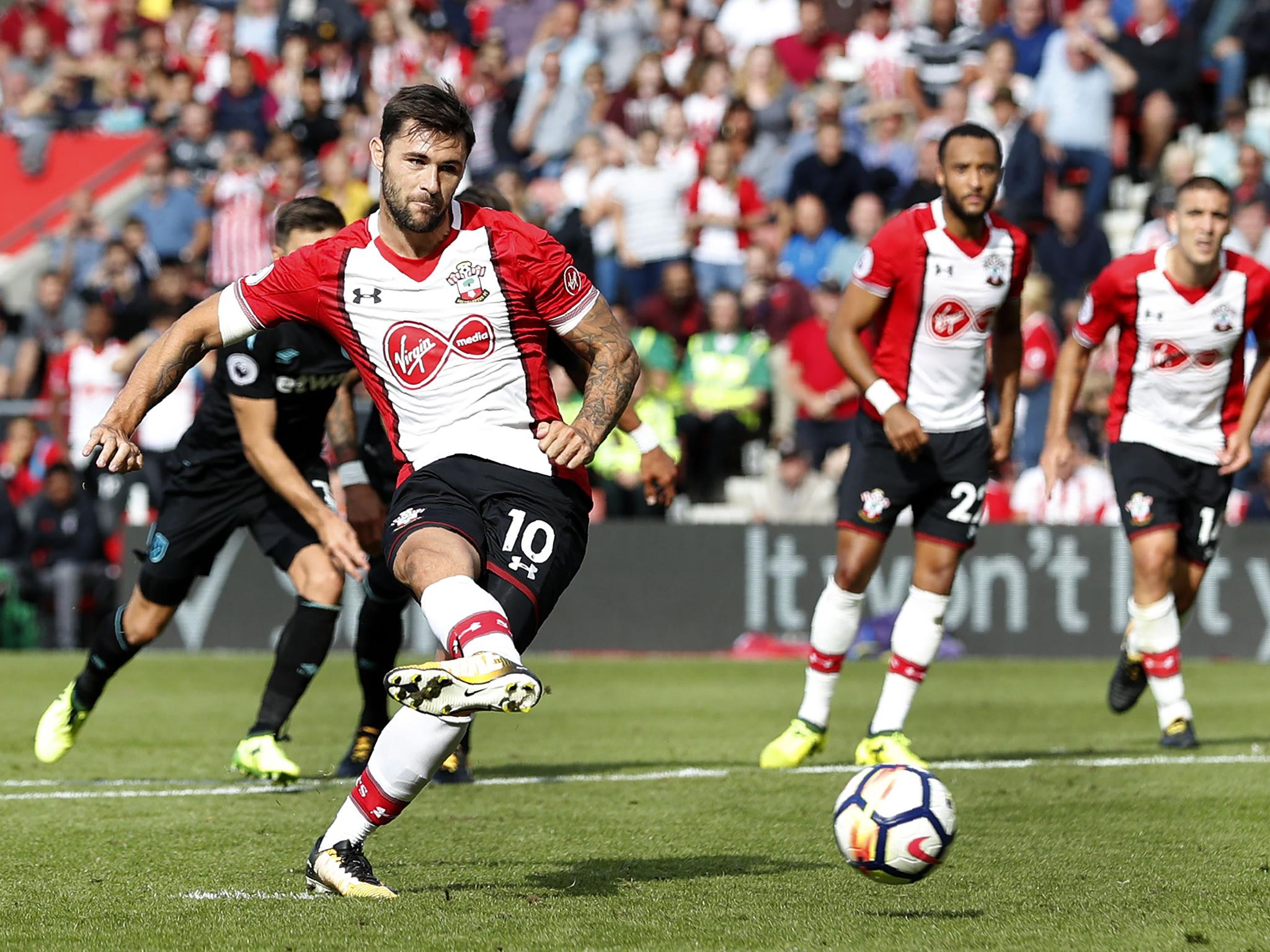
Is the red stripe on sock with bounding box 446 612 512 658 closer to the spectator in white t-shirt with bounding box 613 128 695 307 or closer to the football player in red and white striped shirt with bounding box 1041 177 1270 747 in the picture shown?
the football player in red and white striped shirt with bounding box 1041 177 1270 747

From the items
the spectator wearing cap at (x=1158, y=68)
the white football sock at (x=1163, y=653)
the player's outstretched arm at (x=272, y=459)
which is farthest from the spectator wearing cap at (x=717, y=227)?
the player's outstretched arm at (x=272, y=459)

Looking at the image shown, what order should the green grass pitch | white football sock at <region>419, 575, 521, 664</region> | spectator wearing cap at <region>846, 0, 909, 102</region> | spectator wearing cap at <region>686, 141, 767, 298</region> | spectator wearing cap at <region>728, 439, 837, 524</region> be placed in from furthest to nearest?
1. spectator wearing cap at <region>846, 0, 909, 102</region>
2. spectator wearing cap at <region>686, 141, 767, 298</region>
3. spectator wearing cap at <region>728, 439, 837, 524</region>
4. white football sock at <region>419, 575, 521, 664</region>
5. the green grass pitch

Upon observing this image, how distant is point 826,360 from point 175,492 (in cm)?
907

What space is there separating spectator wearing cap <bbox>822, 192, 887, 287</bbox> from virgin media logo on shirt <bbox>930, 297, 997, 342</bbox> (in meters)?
8.40

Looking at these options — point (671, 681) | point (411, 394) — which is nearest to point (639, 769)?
point (411, 394)

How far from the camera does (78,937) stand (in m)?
4.73

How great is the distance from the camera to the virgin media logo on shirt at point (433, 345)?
18.6 ft

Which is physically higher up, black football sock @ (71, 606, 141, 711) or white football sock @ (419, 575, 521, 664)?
white football sock @ (419, 575, 521, 664)

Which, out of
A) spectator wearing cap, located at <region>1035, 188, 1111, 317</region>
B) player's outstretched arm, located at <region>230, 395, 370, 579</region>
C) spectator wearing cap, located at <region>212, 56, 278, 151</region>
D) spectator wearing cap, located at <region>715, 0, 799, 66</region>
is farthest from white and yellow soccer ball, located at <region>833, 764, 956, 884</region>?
spectator wearing cap, located at <region>212, 56, 278, 151</region>

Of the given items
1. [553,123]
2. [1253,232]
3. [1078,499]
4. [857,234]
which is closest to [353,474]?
[1078,499]

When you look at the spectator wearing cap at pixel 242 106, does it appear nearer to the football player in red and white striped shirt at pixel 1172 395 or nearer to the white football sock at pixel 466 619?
the football player in red and white striped shirt at pixel 1172 395

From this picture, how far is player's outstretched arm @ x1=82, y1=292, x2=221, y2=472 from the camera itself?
5262 millimetres

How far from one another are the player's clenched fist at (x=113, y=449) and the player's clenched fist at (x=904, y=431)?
376 centimetres

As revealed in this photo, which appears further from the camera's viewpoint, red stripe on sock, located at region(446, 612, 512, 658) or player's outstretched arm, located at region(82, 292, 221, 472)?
player's outstretched arm, located at region(82, 292, 221, 472)
